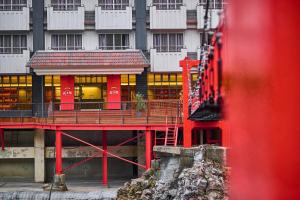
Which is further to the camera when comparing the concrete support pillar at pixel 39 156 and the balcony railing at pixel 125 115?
the concrete support pillar at pixel 39 156

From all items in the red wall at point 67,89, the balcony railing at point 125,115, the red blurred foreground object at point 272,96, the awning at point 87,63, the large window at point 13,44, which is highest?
the large window at point 13,44

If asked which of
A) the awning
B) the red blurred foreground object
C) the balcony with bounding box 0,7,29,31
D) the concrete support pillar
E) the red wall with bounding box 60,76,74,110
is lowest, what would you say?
the concrete support pillar

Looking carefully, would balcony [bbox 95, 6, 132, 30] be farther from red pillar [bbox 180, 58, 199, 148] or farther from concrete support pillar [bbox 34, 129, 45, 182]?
red pillar [bbox 180, 58, 199, 148]

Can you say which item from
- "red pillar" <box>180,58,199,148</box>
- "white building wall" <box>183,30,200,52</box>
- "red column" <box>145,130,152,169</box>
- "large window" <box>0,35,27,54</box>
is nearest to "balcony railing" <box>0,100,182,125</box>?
"red column" <box>145,130,152,169</box>

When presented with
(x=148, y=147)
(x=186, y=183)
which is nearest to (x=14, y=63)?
(x=148, y=147)

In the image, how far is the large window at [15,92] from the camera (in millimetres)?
35656

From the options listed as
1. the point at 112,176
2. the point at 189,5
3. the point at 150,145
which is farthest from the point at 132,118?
the point at 189,5

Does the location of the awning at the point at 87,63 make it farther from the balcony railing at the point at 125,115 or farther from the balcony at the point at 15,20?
the balcony railing at the point at 125,115

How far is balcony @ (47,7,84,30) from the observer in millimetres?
35125

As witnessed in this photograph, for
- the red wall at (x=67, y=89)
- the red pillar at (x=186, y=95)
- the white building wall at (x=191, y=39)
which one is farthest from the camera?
the white building wall at (x=191, y=39)

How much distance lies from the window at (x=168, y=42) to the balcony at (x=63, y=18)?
4451mm

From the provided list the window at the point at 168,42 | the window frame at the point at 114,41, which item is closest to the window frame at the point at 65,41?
the window frame at the point at 114,41

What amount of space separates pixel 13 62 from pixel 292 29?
3410 centimetres

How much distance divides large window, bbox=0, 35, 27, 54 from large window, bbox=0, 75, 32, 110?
1494 millimetres
